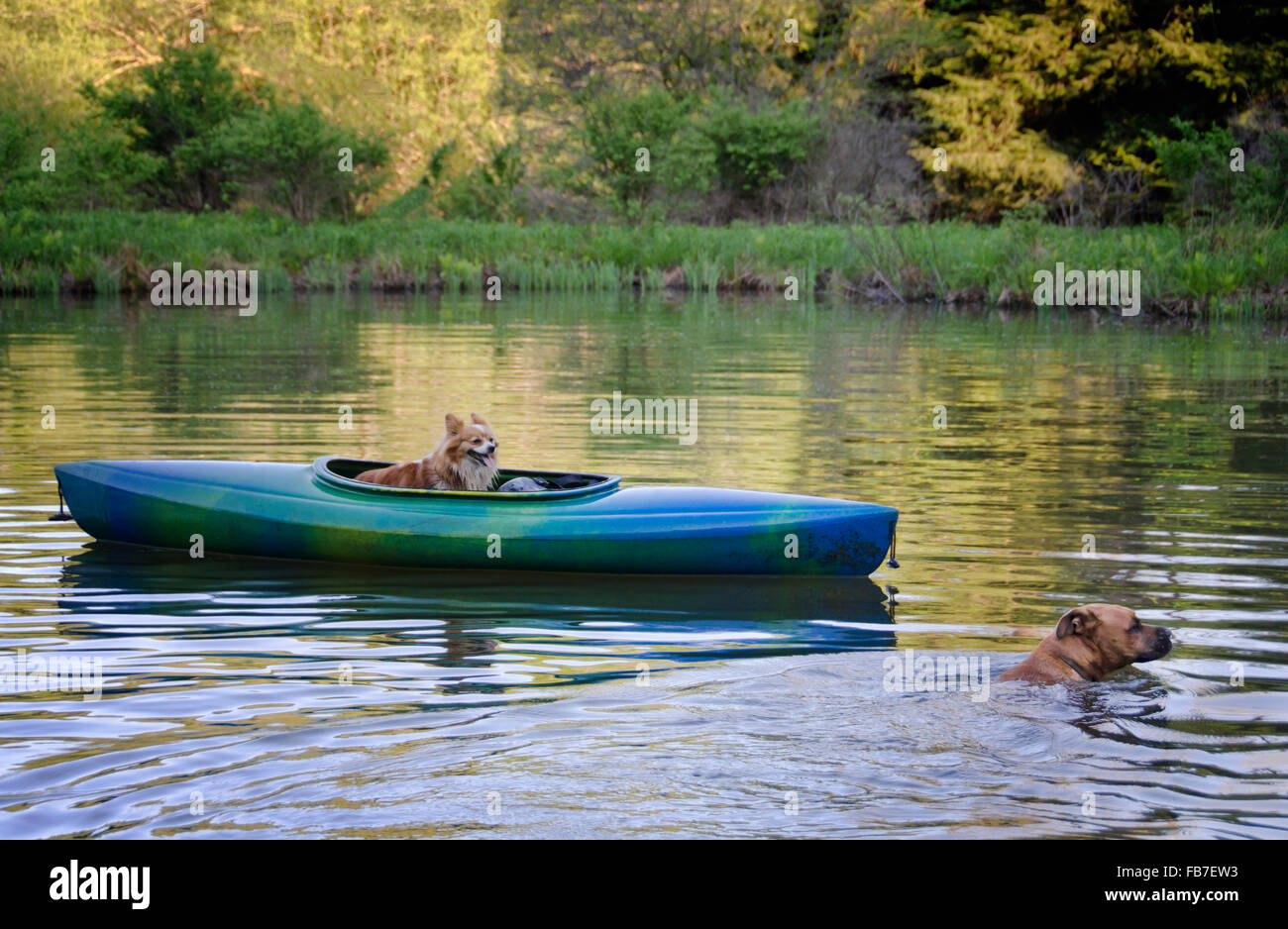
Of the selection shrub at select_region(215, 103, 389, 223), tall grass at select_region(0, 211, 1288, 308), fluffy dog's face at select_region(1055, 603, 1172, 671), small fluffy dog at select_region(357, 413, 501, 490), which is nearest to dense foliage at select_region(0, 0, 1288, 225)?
shrub at select_region(215, 103, 389, 223)

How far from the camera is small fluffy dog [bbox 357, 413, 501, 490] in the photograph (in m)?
7.18

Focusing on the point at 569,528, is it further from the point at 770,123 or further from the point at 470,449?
the point at 770,123

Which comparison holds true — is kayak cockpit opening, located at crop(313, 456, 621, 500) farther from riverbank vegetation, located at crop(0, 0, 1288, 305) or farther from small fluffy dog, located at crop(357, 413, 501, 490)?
riverbank vegetation, located at crop(0, 0, 1288, 305)

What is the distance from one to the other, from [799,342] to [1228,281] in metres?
5.90

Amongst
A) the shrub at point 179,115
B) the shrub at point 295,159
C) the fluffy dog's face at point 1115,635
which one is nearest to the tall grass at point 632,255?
the shrub at point 295,159

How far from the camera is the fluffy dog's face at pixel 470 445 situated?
7160mm

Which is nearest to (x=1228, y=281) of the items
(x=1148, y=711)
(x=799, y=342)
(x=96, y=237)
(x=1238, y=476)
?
(x=799, y=342)

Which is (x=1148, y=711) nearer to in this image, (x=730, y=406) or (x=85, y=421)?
(x=730, y=406)

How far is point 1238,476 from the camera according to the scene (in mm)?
9586

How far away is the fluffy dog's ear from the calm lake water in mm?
204

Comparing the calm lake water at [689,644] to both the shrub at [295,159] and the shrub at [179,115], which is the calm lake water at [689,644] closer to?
the shrub at [295,159]

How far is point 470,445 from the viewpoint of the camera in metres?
7.16

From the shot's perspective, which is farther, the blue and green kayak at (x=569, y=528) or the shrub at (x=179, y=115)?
the shrub at (x=179, y=115)

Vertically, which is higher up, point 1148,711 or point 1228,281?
point 1228,281
